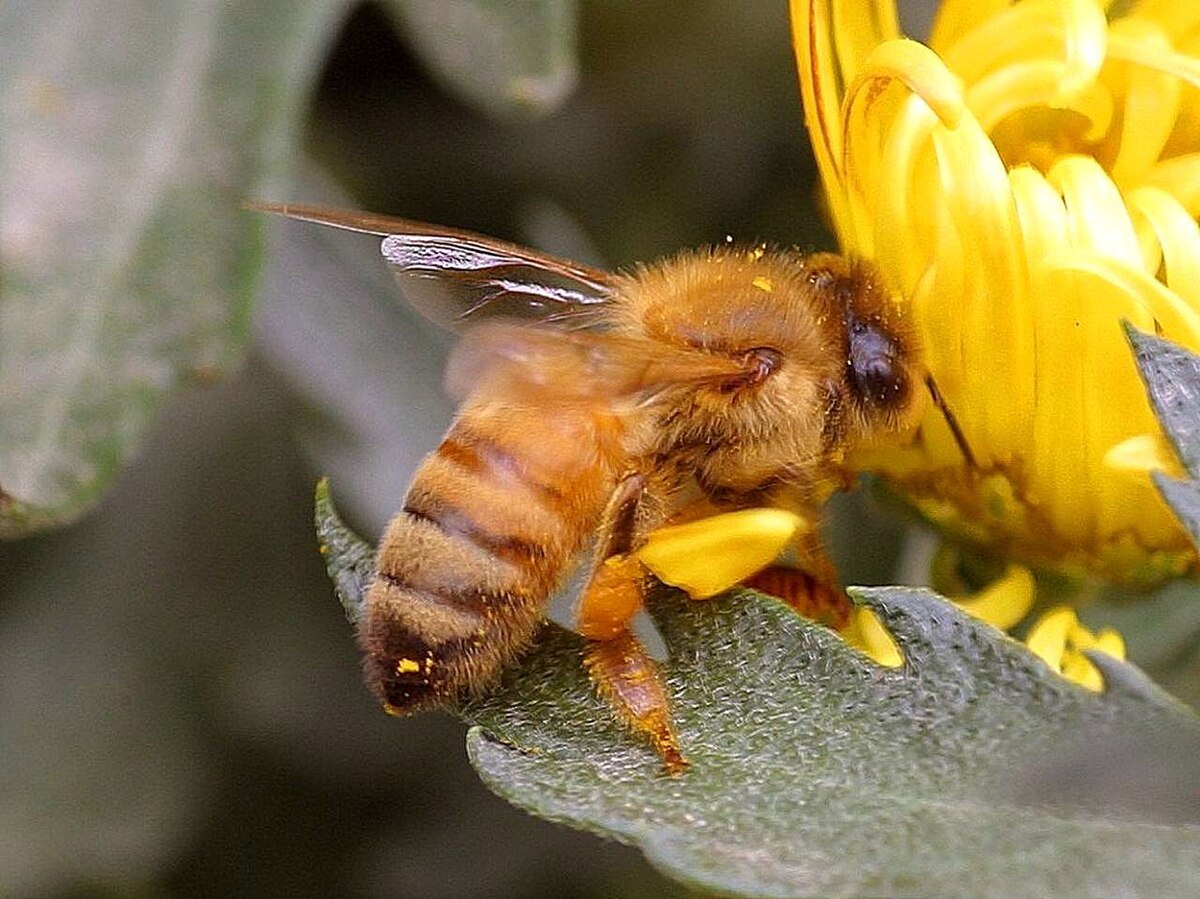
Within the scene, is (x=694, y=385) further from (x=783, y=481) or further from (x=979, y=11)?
(x=979, y=11)

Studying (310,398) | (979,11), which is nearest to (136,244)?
(310,398)

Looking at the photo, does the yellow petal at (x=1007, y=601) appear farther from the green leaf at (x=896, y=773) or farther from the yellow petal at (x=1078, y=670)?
the green leaf at (x=896, y=773)

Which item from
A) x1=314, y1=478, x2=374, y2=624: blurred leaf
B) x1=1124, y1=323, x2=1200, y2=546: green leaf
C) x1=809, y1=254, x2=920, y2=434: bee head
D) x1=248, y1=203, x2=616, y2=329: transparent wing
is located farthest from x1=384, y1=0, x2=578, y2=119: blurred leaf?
x1=1124, y1=323, x2=1200, y2=546: green leaf

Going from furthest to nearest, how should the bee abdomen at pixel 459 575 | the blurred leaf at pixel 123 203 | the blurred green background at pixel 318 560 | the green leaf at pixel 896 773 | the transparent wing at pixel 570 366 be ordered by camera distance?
1. the blurred green background at pixel 318 560
2. the blurred leaf at pixel 123 203
3. the bee abdomen at pixel 459 575
4. the transparent wing at pixel 570 366
5. the green leaf at pixel 896 773

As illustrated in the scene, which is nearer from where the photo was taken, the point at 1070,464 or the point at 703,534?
the point at 703,534

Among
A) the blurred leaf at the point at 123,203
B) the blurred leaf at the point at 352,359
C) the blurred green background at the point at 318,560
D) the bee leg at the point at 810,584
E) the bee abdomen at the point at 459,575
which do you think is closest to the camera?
the bee abdomen at the point at 459,575

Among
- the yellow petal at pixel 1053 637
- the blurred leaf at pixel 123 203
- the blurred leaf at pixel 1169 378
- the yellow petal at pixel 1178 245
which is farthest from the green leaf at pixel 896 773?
the blurred leaf at pixel 123 203
